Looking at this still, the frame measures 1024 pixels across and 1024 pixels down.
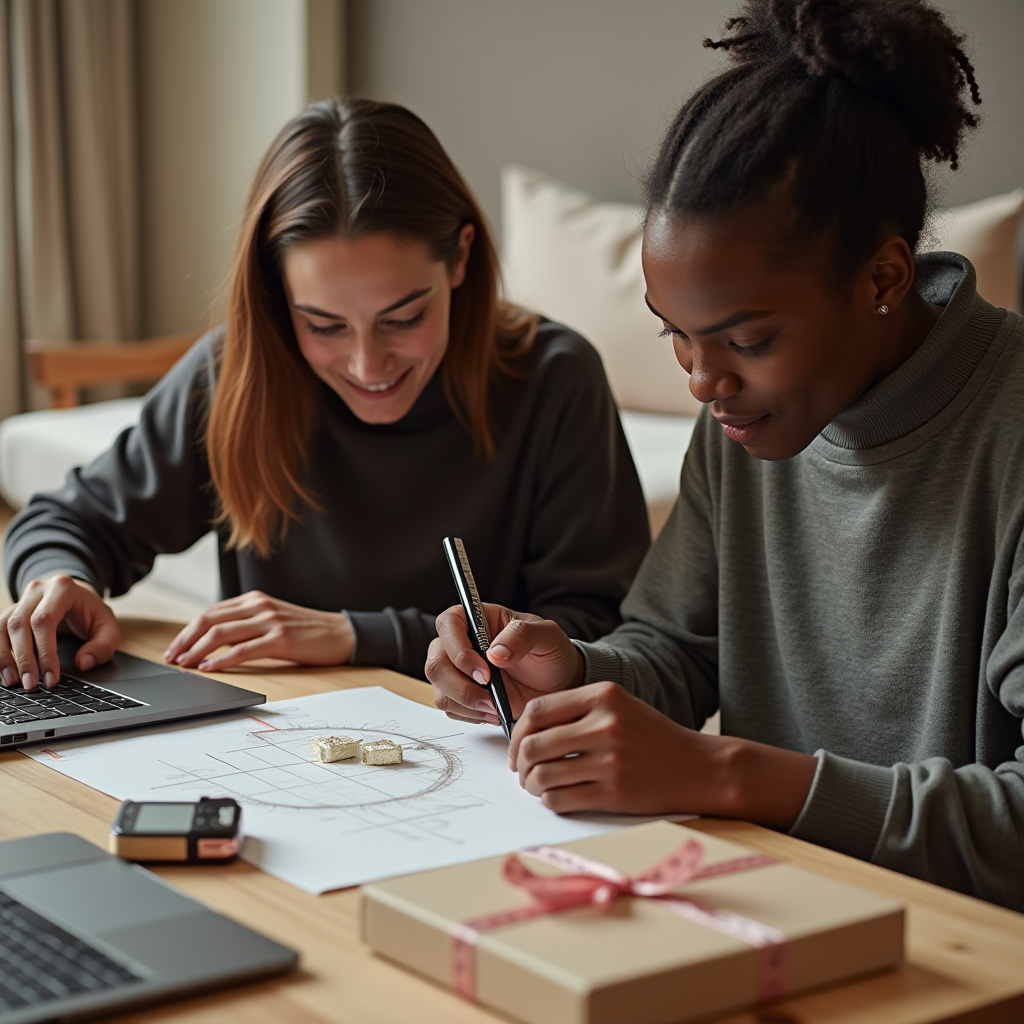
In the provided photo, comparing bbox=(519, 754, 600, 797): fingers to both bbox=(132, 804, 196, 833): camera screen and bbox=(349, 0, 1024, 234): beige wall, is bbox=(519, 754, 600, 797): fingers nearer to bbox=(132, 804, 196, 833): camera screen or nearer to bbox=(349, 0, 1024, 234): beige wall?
bbox=(132, 804, 196, 833): camera screen

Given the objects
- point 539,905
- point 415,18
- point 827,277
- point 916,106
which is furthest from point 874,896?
point 415,18

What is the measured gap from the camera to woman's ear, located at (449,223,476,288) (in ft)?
5.18

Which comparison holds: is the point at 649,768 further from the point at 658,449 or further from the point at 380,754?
the point at 658,449

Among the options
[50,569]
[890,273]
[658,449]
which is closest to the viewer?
[890,273]

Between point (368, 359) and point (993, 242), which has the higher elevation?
point (993, 242)

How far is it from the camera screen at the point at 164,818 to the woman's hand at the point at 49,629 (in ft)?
1.30

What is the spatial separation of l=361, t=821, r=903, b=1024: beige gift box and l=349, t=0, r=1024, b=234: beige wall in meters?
2.19

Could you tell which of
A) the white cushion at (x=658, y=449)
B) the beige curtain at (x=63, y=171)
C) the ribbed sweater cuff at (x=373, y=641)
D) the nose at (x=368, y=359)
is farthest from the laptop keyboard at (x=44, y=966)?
the beige curtain at (x=63, y=171)

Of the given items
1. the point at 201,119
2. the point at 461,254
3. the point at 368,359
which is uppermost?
the point at 201,119

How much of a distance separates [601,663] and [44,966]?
23.6 inches

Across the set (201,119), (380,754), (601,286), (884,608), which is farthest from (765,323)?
(201,119)

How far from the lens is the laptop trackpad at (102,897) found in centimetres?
66

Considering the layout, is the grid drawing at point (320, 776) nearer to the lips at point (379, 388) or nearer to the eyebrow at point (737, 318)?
the eyebrow at point (737, 318)

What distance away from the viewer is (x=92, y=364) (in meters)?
3.58
